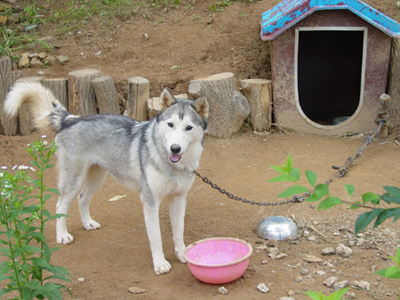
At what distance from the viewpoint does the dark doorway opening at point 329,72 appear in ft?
26.6

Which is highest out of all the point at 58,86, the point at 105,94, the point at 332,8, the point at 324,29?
the point at 332,8

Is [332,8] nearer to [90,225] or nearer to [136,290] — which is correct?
[90,225]

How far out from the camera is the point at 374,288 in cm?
344

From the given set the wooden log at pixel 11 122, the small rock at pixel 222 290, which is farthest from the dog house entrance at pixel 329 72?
the small rock at pixel 222 290

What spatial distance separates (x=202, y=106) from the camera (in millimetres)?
3830

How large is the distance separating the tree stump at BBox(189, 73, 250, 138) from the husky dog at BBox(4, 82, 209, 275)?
194 centimetres

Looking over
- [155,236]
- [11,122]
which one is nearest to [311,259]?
[155,236]

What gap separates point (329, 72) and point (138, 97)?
3.79 meters

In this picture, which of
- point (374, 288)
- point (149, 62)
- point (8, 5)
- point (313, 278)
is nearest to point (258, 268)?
point (313, 278)

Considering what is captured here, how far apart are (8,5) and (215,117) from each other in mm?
4570

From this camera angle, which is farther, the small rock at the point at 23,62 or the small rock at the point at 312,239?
the small rock at the point at 23,62

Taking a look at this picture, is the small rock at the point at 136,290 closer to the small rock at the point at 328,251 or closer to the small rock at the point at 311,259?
the small rock at the point at 311,259

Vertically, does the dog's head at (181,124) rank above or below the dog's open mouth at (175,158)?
above

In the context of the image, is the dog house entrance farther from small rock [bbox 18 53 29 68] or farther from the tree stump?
small rock [bbox 18 53 29 68]
